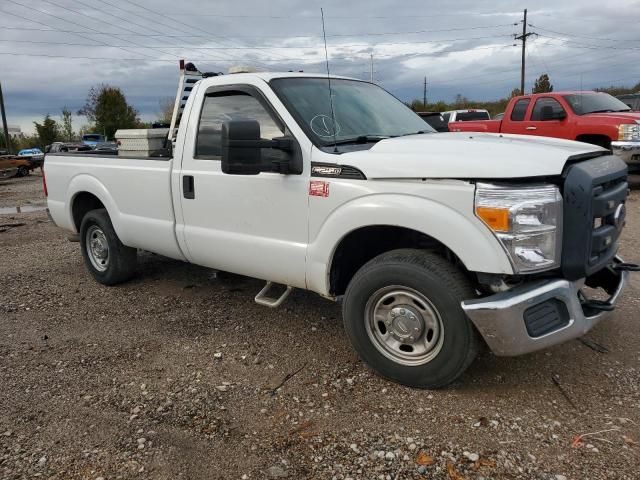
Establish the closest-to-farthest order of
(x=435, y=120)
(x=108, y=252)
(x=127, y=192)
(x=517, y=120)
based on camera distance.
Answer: (x=127, y=192) < (x=435, y=120) < (x=108, y=252) < (x=517, y=120)

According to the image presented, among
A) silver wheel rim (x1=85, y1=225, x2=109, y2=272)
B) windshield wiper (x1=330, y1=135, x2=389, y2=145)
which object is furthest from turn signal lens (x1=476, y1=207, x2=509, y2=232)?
silver wheel rim (x1=85, y1=225, x2=109, y2=272)

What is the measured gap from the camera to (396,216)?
10.4ft

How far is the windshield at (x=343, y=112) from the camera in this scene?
149 inches

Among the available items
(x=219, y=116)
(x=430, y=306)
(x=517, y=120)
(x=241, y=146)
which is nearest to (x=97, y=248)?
(x=219, y=116)

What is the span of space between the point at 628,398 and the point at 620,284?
28.8 inches

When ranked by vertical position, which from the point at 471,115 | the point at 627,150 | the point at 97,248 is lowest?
the point at 97,248

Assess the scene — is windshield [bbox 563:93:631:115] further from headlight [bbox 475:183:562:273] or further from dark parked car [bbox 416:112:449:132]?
headlight [bbox 475:183:562:273]

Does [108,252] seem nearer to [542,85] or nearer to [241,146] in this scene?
[241,146]

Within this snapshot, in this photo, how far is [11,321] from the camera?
487cm

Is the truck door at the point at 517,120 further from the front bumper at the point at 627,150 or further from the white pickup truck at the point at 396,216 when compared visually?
the white pickup truck at the point at 396,216

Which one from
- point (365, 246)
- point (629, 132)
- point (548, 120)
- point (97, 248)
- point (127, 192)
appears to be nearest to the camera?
point (365, 246)

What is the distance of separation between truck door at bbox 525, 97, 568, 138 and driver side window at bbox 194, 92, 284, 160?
7.81 meters

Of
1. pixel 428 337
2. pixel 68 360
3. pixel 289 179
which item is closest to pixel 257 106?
pixel 289 179

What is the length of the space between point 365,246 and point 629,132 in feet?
27.4
